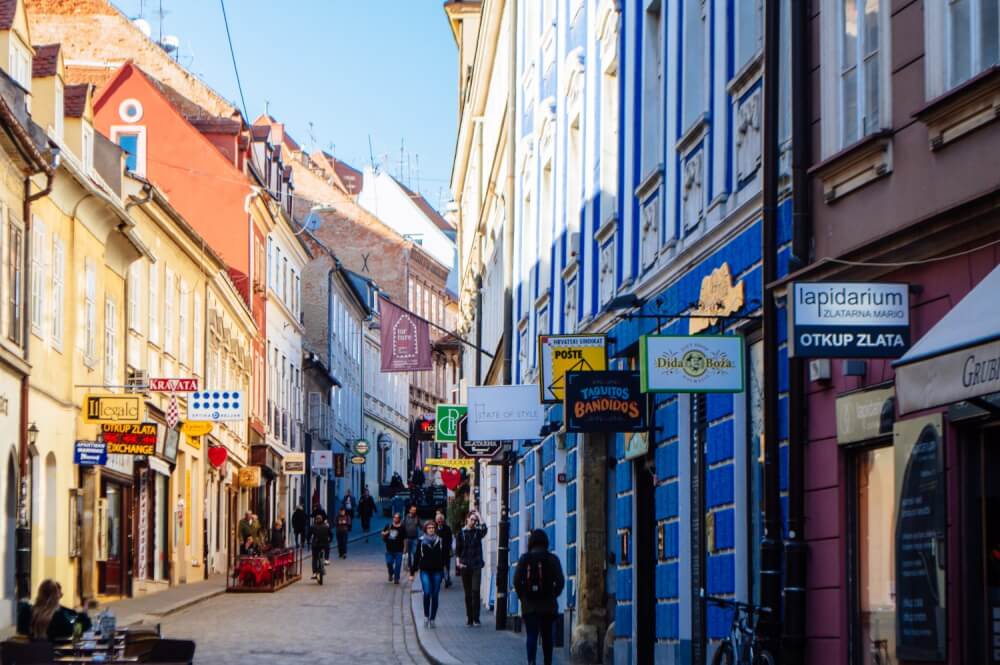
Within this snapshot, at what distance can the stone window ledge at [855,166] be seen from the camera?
1119 centimetres

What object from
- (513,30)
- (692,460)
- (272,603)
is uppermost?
(513,30)

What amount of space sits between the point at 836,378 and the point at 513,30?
19.9 metres

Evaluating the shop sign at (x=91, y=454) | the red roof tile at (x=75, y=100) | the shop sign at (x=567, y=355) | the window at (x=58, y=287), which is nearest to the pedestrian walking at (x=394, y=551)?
the shop sign at (x=91, y=454)

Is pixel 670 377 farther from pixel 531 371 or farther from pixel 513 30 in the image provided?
pixel 513 30

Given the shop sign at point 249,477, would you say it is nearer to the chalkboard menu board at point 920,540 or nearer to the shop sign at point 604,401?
the shop sign at point 604,401

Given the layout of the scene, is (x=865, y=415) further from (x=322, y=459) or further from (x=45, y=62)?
(x=322, y=459)

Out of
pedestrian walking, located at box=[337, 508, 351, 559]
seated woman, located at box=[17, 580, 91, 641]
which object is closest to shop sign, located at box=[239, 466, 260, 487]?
pedestrian walking, located at box=[337, 508, 351, 559]

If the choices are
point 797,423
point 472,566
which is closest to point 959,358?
point 797,423

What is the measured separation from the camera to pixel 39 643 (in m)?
14.0

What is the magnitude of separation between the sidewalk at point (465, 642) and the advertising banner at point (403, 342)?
7.79 m

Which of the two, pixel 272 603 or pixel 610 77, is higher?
pixel 610 77

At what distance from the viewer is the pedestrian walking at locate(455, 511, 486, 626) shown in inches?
1158

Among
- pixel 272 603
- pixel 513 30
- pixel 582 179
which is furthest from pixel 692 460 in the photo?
pixel 272 603

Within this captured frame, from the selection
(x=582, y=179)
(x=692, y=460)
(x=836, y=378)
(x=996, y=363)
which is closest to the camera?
(x=996, y=363)
